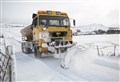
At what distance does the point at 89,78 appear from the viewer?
6547 mm

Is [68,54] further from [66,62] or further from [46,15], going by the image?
[46,15]

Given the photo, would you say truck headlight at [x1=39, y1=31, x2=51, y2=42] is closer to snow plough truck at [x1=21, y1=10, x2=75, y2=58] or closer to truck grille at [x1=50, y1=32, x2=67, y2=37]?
snow plough truck at [x1=21, y1=10, x2=75, y2=58]

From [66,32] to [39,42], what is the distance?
1.77 meters

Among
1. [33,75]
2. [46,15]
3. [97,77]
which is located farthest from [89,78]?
[46,15]

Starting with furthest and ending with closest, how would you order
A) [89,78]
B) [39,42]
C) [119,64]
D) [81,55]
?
[39,42] → [81,55] → [119,64] → [89,78]

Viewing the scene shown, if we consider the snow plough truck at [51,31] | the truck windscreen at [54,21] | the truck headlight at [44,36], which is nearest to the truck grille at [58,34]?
the snow plough truck at [51,31]

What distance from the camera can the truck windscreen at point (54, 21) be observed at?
1127 centimetres

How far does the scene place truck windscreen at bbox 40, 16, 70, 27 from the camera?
11.3 m

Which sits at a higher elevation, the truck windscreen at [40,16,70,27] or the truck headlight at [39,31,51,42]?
the truck windscreen at [40,16,70,27]

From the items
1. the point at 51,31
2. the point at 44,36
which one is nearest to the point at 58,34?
the point at 51,31

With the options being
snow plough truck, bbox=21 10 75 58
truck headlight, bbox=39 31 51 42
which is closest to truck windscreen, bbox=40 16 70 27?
snow plough truck, bbox=21 10 75 58

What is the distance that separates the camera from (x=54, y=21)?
→ 38.0 ft

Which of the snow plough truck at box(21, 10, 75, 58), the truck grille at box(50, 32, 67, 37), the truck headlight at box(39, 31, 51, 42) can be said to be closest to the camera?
the snow plough truck at box(21, 10, 75, 58)

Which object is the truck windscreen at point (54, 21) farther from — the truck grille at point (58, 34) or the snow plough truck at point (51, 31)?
the truck grille at point (58, 34)
